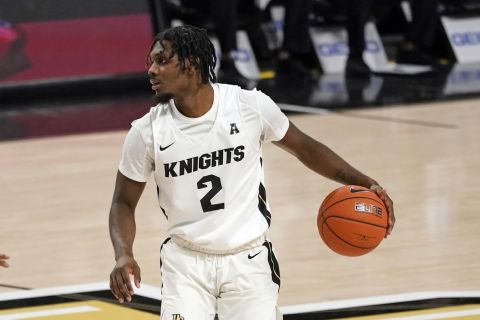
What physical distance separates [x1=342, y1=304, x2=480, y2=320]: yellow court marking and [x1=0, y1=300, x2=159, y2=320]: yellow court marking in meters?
1.04

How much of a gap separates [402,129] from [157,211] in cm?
289

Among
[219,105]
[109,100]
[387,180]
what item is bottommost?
[219,105]

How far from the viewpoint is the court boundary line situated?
217 inches

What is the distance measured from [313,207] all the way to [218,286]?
334 cm

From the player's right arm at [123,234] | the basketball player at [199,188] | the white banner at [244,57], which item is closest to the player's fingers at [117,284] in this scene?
the player's right arm at [123,234]

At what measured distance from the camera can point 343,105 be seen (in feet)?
35.5

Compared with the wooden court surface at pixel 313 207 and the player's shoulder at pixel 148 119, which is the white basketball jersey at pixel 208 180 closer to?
the player's shoulder at pixel 148 119

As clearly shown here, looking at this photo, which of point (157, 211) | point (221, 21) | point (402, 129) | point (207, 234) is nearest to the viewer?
point (207, 234)

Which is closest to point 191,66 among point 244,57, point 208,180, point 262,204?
point 208,180

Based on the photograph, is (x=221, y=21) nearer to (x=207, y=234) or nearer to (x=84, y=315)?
(x=84, y=315)

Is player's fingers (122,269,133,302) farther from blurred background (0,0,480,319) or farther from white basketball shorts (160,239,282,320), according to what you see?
blurred background (0,0,480,319)

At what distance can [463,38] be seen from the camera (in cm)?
1343

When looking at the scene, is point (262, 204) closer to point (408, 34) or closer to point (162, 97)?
point (162, 97)

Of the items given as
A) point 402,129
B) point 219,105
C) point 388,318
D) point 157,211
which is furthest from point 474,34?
point 219,105
